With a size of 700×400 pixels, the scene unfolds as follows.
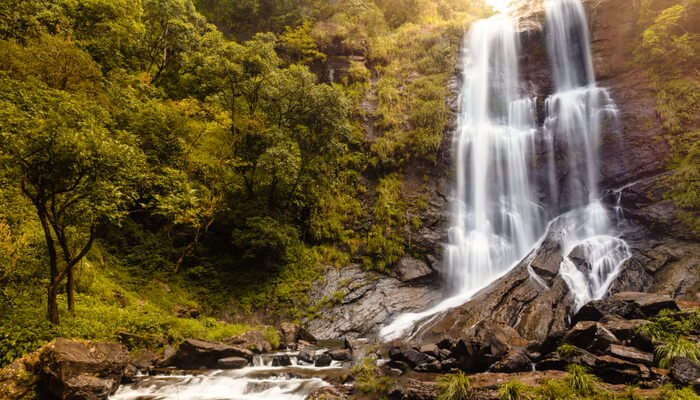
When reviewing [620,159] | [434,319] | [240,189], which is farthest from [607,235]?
[240,189]

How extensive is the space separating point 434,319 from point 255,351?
7.09 meters

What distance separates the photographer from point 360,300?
15.7 metres

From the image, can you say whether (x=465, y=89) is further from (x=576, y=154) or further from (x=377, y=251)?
(x=377, y=251)

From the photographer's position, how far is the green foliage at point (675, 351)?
21.3ft

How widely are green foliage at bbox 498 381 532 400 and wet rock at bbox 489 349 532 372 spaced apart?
1.50m

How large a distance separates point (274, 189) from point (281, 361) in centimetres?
929

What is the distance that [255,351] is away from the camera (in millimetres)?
10992

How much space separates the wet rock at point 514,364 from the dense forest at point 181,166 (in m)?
9.05

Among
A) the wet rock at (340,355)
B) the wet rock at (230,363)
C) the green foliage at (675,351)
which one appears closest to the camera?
the green foliage at (675,351)

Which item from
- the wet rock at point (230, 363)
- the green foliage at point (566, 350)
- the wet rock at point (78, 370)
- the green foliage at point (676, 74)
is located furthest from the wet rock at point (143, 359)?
the green foliage at point (676, 74)

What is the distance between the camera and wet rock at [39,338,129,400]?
608 cm

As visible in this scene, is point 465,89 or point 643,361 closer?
point 643,361

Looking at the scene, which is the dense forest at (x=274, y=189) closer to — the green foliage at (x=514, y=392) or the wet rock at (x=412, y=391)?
the green foliage at (x=514, y=392)

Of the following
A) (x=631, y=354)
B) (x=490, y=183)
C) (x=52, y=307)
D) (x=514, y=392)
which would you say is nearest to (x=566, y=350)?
(x=631, y=354)
